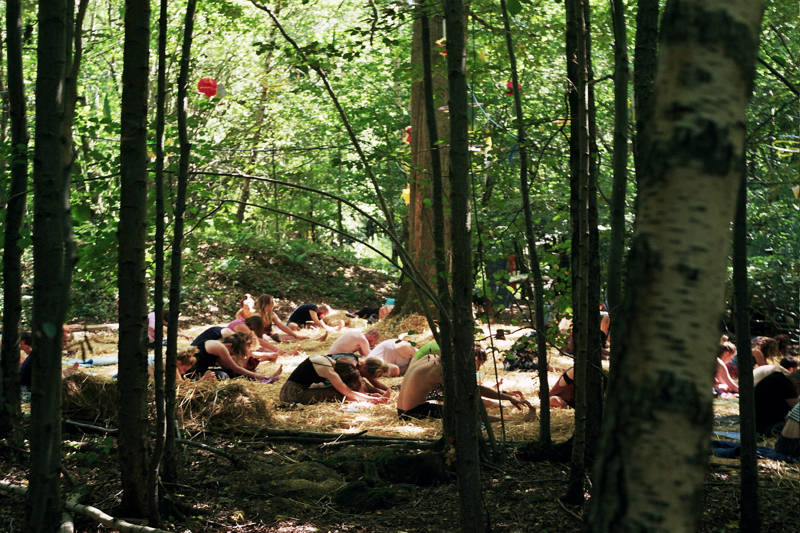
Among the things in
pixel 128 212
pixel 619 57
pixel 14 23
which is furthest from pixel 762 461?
pixel 14 23

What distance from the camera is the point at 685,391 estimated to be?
1.00 meters

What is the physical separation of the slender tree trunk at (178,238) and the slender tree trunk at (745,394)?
8.77 ft

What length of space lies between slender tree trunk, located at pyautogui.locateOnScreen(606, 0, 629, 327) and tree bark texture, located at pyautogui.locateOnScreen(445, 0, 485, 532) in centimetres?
87

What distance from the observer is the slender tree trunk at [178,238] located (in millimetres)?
3094

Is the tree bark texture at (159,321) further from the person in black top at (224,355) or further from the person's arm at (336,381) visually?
the person in black top at (224,355)

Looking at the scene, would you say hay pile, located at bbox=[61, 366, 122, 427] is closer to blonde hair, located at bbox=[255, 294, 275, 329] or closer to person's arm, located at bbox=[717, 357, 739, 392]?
blonde hair, located at bbox=[255, 294, 275, 329]

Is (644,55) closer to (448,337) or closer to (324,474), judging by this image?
(448,337)

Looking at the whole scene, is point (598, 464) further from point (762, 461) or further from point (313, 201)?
point (313, 201)

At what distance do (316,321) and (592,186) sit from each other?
8909 mm

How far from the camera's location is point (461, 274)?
261cm

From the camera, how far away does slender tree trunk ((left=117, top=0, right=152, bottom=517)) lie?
8.79 feet

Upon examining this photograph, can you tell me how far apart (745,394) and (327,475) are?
2.38 metres

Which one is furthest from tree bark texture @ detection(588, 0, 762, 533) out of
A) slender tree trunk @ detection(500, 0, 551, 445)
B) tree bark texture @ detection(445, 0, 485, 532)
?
slender tree trunk @ detection(500, 0, 551, 445)

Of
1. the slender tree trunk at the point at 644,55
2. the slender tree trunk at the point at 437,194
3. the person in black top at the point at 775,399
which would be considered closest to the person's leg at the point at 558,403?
the person in black top at the point at 775,399
